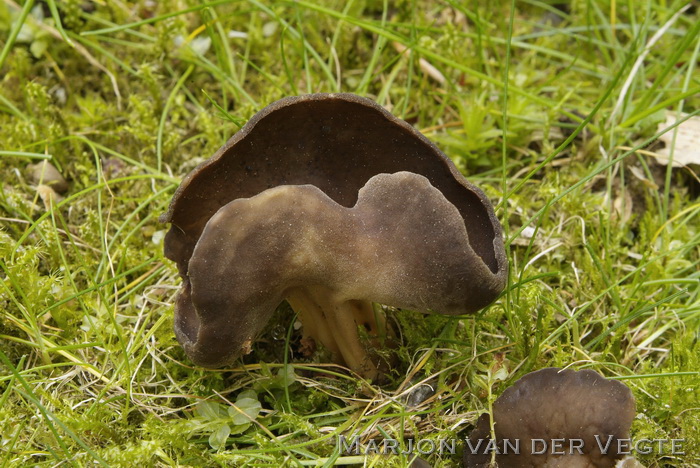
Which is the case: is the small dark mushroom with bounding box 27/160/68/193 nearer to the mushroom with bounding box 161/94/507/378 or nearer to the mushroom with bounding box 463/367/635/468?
the mushroom with bounding box 161/94/507/378

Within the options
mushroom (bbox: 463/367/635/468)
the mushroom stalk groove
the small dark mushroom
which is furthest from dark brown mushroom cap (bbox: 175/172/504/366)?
the small dark mushroom

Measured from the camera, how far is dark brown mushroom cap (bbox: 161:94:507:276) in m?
2.44

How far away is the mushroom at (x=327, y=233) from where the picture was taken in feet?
6.96

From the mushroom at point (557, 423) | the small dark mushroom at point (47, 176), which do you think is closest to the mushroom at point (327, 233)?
the mushroom at point (557, 423)

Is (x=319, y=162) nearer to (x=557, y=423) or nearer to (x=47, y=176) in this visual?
(x=557, y=423)

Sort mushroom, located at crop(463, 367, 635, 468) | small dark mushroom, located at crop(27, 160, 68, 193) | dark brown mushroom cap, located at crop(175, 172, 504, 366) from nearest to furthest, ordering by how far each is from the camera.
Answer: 1. dark brown mushroom cap, located at crop(175, 172, 504, 366)
2. mushroom, located at crop(463, 367, 635, 468)
3. small dark mushroom, located at crop(27, 160, 68, 193)

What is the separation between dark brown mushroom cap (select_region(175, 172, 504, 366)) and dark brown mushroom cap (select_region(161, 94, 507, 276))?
280 millimetres

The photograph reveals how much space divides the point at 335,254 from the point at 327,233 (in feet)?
0.27

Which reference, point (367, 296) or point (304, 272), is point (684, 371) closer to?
point (367, 296)

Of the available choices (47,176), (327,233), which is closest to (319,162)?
(327,233)

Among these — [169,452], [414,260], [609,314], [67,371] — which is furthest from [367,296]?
[67,371]

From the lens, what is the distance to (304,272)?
87.3 inches

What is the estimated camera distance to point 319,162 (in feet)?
8.83

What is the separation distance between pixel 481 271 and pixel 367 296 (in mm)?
399
